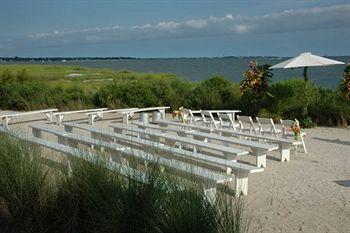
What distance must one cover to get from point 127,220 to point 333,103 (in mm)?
11288

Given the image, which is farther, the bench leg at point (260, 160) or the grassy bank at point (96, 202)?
the bench leg at point (260, 160)

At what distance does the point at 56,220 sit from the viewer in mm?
4664

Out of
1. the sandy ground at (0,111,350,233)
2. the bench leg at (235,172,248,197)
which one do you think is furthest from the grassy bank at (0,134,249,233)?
the bench leg at (235,172,248,197)

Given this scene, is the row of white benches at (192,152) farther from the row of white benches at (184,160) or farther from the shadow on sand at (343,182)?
the shadow on sand at (343,182)

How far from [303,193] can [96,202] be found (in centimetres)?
338

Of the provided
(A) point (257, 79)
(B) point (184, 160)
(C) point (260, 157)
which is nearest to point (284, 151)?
(C) point (260, 157)

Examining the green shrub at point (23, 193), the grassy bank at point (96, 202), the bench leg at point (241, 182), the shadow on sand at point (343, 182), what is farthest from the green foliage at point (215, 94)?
the green shrub at point (23, 193)

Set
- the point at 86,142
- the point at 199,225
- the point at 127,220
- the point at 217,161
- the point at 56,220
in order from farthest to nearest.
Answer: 1. the point at 86,142
2. the point at 217,161
3. the point at 56,220
4. the point at 127,220
5. the point at 199,225

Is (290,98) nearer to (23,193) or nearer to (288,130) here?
(288,130)

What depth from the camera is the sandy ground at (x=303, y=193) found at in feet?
17.5

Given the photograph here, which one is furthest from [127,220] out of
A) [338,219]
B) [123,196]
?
Result: [338,219]

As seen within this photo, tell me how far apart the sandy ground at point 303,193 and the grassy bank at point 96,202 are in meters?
1.14

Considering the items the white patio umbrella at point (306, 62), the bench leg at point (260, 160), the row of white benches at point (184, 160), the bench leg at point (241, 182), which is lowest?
the bench leg at point (260, 160)

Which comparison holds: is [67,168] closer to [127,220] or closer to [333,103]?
[127,220]
